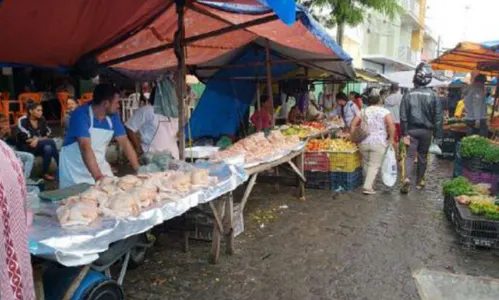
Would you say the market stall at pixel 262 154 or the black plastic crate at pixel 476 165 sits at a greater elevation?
the market stall at pixel 262 154

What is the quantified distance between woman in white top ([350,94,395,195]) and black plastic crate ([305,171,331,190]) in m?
0.71

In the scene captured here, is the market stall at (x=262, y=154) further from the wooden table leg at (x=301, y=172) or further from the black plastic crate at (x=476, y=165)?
the black plastic crate at (x=476, y=165)

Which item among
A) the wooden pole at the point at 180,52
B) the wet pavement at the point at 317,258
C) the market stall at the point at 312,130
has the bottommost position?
the wet pavement at the point at 317,258

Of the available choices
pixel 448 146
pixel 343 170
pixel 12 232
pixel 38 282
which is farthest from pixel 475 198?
pixel 448 146

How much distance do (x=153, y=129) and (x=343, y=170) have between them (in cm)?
362

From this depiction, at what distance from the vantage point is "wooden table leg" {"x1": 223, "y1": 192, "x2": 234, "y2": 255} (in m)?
4.74

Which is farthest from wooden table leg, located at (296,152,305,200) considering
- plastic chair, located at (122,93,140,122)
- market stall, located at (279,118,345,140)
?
plastic chair, located at (122,93,140,122)

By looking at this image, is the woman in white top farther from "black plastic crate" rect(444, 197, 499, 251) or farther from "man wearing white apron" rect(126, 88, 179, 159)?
"man wearing white apron" rect(126, 88, 179, 159)

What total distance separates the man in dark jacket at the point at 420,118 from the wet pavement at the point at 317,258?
1.27 metres

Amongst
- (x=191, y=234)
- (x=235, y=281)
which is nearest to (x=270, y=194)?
(x=191, y=234)

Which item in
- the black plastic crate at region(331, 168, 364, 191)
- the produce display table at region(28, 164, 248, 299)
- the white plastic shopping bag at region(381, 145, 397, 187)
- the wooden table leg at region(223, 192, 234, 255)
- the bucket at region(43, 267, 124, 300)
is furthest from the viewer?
the black plastic crate at region(331, 168, 364, 191)

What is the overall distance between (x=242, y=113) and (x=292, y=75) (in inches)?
81.9

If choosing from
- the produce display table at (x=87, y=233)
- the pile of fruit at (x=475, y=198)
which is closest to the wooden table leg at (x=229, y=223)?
the produce display table at (x=87, y=233)

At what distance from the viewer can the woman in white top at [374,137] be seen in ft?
25.6
